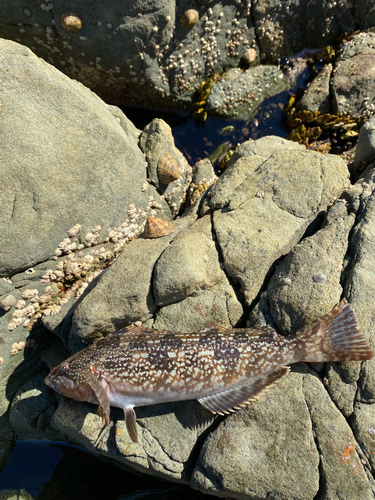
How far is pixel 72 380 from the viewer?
4.34 meters

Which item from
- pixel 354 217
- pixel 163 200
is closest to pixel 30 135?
pixel 163 200

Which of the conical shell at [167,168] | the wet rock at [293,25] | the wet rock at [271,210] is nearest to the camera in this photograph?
the wet rock at [271,210]

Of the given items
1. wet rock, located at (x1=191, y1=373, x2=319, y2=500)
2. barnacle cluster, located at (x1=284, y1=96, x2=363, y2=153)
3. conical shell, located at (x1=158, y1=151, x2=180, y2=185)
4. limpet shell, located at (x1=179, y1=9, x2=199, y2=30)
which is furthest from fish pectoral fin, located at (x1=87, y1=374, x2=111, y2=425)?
limpet shell, located at (x1=179, y1=9, x2=199, y2=30)

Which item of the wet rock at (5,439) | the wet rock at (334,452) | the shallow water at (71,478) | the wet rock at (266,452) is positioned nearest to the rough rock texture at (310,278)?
the wet rock at (266,452)

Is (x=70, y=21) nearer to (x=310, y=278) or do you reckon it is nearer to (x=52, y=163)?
(x=52, y=163)

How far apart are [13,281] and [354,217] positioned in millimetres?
5170

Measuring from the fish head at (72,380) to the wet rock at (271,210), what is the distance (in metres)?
2.45

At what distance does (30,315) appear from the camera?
5.34 m

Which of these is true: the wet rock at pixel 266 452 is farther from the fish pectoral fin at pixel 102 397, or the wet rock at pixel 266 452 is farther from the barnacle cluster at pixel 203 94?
the barnacle cluster at pixel 203 94

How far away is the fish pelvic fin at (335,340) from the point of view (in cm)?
403

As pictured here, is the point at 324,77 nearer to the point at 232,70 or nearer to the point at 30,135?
the point at 232,70

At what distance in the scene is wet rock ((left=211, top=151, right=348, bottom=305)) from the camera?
4.79m

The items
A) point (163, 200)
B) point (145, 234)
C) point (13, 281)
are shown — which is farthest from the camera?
point (163, 200)

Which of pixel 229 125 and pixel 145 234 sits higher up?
pixel 229 125
